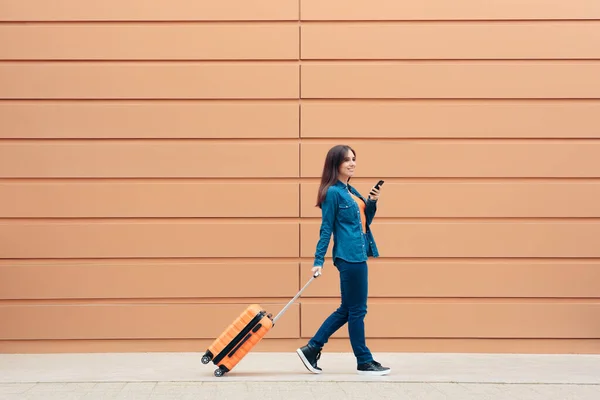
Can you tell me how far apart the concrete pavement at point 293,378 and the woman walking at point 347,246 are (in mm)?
196

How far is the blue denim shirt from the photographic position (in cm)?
700

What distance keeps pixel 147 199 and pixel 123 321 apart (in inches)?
43.0

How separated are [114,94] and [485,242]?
3.52m

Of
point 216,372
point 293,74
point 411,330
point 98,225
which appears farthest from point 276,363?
point 293,74

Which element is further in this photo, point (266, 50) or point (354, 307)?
point (266, 50)

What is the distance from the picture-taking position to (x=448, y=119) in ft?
26.6

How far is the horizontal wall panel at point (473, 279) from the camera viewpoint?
8109mm

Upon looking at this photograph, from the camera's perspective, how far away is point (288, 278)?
26.6 feet

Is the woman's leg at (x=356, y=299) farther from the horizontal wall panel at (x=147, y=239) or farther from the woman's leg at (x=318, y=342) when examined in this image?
the horizontal wall panel at (x=147, y=239)

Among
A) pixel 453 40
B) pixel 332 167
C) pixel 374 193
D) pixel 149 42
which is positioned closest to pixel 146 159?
pixel 149 42

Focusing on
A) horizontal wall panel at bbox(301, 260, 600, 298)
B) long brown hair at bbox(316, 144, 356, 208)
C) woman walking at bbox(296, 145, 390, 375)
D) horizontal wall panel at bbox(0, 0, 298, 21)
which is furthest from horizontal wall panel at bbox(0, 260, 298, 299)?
horizontal wall panel at bbox(0, 0, 298, 21)

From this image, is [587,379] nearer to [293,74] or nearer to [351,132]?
[351,132]

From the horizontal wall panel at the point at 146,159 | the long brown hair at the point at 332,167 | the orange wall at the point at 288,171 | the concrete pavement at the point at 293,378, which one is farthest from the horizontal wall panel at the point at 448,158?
the concrete pavement at the point at 293,378

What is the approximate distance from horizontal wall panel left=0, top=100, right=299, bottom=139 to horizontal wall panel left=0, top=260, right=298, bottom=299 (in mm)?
1145
